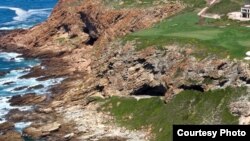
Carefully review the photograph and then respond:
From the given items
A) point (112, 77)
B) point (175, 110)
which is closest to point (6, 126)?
point (112, 77)

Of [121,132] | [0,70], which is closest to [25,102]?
[121,132]

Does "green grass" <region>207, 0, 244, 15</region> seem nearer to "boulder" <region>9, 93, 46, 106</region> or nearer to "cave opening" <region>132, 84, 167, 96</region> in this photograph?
"cave opening" <region>132, 84, 167, 96</region>

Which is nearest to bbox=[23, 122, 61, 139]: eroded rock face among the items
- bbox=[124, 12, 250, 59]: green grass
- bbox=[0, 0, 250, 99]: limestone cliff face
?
bbox=[0, 0, 250, 99]: limestone cliff face

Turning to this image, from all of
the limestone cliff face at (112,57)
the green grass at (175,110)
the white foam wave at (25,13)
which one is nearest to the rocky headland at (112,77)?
the limestone cliff face at (112,57)

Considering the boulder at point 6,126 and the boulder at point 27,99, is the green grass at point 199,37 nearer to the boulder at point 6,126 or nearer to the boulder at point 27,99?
the boulder at point 27,99

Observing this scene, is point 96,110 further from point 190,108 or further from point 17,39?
point 17,39
